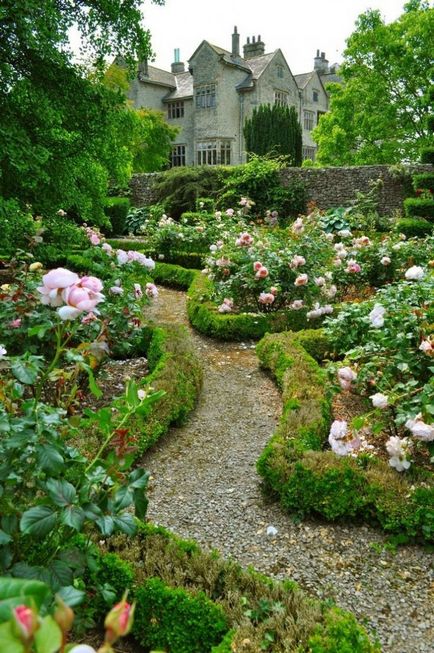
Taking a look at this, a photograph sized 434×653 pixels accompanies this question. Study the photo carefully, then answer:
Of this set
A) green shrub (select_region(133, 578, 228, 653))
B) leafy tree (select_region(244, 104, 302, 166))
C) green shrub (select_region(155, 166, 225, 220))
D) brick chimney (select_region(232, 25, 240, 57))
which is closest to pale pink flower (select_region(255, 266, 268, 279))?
green shrub (select_region(133, 578, 228, 653))

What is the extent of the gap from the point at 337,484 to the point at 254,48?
33.2m

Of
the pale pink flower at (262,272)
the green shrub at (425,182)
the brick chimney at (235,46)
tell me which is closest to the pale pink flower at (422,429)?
the pale pink flower at (262,272)

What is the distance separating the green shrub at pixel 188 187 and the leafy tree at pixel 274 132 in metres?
6.07

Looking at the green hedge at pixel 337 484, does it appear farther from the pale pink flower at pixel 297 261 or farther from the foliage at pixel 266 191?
the foliage at pixel 266 191

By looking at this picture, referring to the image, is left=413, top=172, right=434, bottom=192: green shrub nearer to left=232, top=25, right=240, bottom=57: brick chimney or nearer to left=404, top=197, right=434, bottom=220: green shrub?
left=404, top=197, right=434, bottom=220: green shrub

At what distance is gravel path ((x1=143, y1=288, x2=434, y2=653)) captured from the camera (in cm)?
240

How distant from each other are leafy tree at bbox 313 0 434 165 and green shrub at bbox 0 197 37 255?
18005 millimetres

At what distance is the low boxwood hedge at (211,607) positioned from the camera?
1866mm

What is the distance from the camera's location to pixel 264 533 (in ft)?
9.66

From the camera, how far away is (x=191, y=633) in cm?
206

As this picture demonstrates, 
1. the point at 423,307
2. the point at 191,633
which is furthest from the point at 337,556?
the point at 423,307

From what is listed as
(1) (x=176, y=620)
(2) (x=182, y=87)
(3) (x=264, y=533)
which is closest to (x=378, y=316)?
(3) (x=264, y=533)

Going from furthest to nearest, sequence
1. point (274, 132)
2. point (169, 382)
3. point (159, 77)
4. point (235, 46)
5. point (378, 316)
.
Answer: point (159, 77) < point (235, 46) < point (274, 132) < point (169, 382) < point (378, 316)

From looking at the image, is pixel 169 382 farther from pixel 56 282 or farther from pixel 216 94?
pixel 216 94
